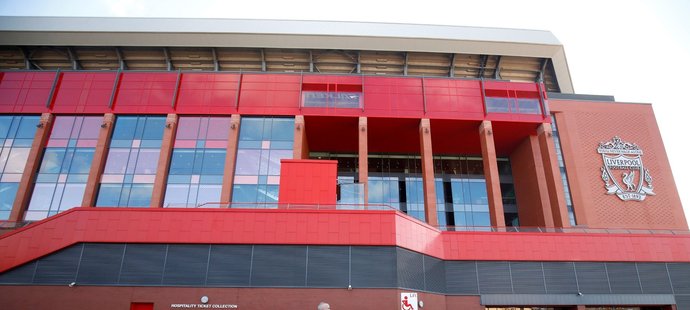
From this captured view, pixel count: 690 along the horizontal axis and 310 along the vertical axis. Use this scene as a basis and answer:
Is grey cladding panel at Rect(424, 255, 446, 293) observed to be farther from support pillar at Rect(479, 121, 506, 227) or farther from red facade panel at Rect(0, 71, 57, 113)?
red facade panel at Rect(0, 71, 57, 113)

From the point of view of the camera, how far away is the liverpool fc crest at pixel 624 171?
38.2m

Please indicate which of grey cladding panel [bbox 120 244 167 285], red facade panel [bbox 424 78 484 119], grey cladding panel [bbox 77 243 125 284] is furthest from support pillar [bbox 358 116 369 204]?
grey cladding panel [bbox 77 243 125 284]

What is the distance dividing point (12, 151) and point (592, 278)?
154 feet

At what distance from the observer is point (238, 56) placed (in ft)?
146

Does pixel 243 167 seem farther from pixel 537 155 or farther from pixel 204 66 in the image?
pixel 537 155

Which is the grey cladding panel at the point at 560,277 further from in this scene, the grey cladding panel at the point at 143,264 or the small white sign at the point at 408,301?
the grey cladding panel at the point at 143,264

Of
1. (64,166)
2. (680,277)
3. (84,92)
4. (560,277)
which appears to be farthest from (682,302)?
(84,92)

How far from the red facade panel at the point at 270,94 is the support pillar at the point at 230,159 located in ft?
4.36

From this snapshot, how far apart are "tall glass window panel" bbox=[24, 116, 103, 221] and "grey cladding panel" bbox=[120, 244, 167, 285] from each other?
1312cm

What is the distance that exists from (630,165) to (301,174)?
32.2 meters

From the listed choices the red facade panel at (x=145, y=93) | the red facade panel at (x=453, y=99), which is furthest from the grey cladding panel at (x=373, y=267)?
the red facade panel at (x=145, y=93)

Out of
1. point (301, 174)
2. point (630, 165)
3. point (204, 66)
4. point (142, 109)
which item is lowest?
point (301, 174)

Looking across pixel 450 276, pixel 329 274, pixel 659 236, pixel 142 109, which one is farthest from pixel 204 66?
pixel 659 236

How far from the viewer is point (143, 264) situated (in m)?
23.4
